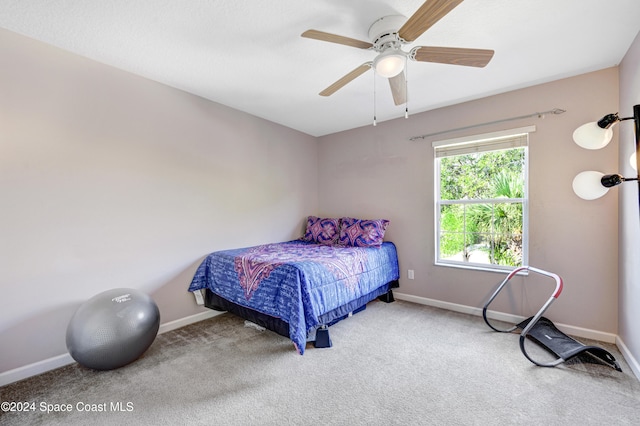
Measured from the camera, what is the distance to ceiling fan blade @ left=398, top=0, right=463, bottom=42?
1296 mm

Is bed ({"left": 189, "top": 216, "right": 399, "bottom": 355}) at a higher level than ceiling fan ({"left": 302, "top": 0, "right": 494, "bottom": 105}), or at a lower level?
lower

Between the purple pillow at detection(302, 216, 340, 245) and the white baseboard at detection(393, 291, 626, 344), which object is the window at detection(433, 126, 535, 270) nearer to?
the white baseboard at detection(393, 291, 626, 344)

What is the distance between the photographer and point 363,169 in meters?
4.02

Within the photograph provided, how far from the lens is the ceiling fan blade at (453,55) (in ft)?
5.40

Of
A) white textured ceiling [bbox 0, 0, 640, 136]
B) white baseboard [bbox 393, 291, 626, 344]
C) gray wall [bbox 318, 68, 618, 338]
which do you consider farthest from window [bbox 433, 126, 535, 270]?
white textured ceiling [bbox 0, 0, 640, 136]

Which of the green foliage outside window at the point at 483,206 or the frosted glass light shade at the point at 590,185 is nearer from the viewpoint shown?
the frosted glass light shade at the point at 590,185

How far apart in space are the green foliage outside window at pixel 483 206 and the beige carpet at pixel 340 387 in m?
0.96

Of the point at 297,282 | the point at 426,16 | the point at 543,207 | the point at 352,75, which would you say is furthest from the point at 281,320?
the point at 543,207

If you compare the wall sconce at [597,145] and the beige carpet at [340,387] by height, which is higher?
the wall sconce at [597,145]

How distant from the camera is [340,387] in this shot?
71.4 inches

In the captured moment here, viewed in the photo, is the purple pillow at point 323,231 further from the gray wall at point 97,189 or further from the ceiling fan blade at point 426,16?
the ceiling fan blade at point 426,16

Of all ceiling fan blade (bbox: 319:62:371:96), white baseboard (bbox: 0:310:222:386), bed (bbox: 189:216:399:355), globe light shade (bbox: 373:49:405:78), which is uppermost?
ceiling fan blade (bbox: 319:62:371:96)

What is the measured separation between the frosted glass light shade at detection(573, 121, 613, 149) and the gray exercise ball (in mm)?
3333

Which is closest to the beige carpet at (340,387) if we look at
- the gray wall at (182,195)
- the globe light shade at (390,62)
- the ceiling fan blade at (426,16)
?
the gray wall at (182,195)
